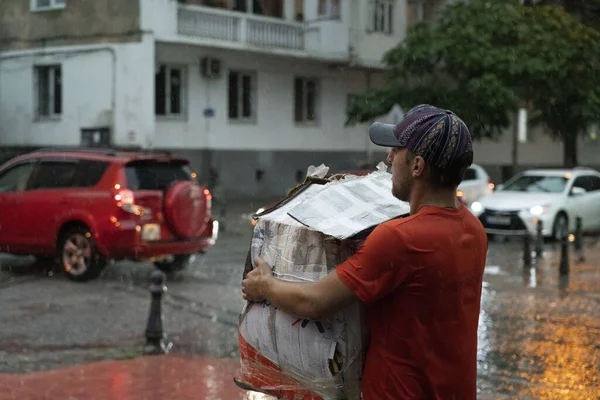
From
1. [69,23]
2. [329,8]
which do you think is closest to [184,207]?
[69,23]

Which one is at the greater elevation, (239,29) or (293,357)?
(239,29)

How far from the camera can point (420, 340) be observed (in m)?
2.82

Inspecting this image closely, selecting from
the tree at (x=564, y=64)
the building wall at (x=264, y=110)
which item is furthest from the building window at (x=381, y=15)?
the tree at (x=564, y=64)

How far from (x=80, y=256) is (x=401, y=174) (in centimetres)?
1014

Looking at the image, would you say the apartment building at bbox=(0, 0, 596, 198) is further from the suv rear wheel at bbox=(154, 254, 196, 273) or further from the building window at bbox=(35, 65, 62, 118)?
the suv rear wheel at bbox=(154, 254, 196, 273)

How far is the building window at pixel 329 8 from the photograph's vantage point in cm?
3381

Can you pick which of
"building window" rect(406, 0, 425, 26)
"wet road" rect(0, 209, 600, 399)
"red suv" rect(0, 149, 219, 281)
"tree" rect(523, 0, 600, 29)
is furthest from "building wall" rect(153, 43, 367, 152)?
"red suv" rect(0, 149, 219, 281)

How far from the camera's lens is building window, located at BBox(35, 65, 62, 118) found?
29.7m

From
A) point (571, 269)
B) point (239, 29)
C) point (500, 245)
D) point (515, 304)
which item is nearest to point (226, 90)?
point (239, 29)

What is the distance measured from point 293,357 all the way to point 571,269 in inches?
515

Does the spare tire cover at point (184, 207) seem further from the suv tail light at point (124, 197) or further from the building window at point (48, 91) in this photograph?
the building window at point (48, 91)

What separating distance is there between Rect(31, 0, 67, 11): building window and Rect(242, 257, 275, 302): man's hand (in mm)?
27713

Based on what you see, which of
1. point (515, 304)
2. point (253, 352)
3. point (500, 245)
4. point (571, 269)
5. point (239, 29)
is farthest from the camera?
point (239, 29)

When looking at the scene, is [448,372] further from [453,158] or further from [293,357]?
[453,158]
